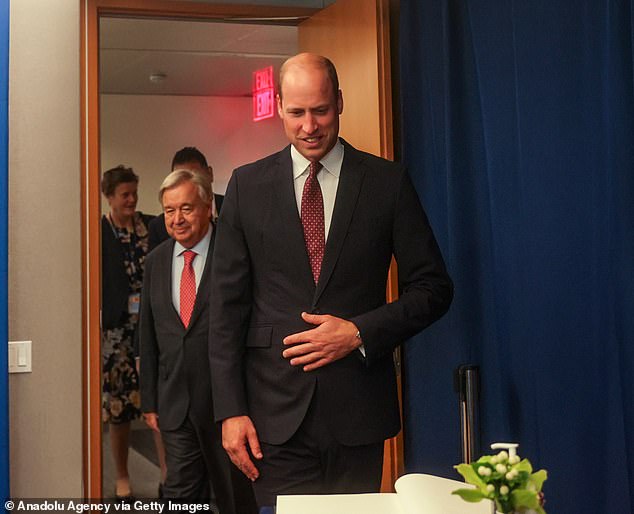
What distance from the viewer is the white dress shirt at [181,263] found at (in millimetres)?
3680

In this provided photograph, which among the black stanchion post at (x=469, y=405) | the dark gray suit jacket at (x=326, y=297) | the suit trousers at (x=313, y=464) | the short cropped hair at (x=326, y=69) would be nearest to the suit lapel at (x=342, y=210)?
the dark gray suit jacket at (x=326, y=297)

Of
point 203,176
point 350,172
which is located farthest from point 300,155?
point 203,176

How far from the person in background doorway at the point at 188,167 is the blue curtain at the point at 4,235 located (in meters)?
0.87

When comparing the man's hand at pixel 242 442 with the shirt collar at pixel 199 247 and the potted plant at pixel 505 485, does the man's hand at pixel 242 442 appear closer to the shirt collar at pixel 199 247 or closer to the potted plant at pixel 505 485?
the potted plant at pixel 505 485

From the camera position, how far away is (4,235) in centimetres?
321

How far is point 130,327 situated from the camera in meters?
4.01

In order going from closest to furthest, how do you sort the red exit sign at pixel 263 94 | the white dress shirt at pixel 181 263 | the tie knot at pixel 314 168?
the tie knot at pixel 314 168
the white dress shirt at pixel 181 263
the red exit sign at pixel 263 94

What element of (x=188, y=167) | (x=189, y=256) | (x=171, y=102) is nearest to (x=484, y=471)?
(x=189, y=256)

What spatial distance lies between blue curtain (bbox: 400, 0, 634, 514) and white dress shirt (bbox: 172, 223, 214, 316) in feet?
3.60

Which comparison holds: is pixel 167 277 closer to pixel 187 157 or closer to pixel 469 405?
pixel 187 157

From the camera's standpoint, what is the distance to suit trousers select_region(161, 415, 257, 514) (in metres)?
3.60

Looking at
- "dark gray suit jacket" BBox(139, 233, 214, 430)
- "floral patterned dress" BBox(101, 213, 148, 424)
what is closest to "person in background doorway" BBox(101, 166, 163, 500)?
"floral patterned dress" BBox(101, 213, 148, 424)

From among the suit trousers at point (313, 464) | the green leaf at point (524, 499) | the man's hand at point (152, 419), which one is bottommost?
the man's hand at point (152, 419)

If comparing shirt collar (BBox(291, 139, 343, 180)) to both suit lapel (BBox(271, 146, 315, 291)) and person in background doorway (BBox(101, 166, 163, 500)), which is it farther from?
person in background doorway (BBox(101, 166, 163, 500))
